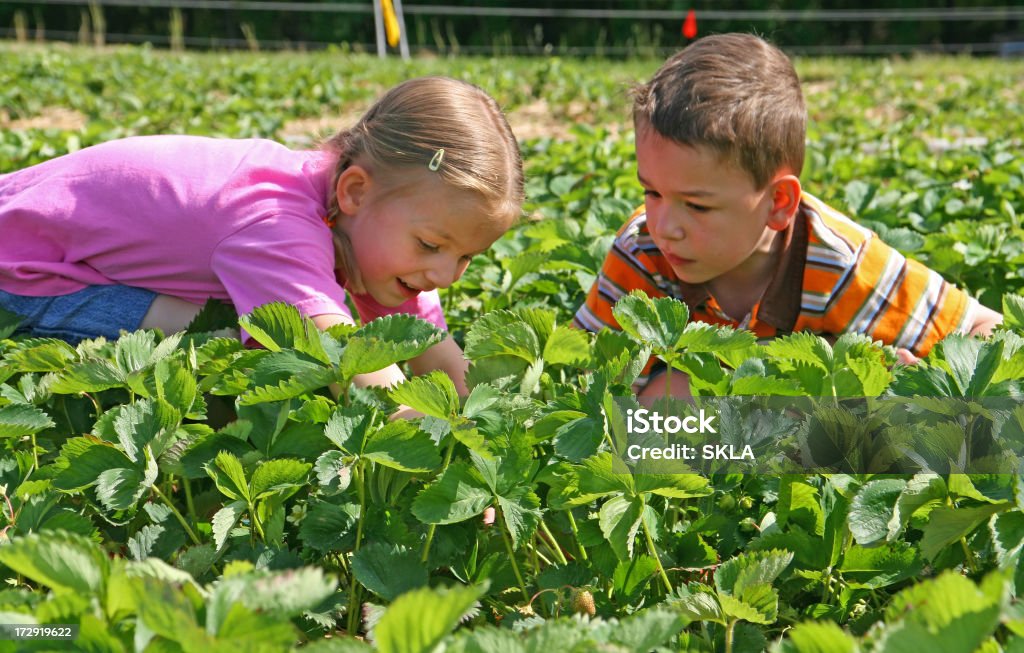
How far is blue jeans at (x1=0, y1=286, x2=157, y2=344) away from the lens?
7.70 ft

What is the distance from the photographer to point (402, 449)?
1.38 metres

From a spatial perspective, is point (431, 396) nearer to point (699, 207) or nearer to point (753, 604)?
point (753, 604)

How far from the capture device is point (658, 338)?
5.20 feet

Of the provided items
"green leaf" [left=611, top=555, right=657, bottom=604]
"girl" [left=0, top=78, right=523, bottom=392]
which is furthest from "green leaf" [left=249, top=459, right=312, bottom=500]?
"girl" [left=0, top=78, right=523, bottom=392]

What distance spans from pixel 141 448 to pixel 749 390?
87 centimetres

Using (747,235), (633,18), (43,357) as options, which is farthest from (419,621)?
(633,18)

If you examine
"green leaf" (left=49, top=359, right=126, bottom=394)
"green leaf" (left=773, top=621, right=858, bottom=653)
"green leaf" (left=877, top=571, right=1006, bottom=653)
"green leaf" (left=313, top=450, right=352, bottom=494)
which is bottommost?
"green leaf" (left=313, top=450, right=352, bottom=494)

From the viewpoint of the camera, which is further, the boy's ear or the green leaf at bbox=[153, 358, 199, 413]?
the boy's ear

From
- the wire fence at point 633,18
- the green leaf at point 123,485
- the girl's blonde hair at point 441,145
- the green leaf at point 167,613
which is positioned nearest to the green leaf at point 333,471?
the green leaf at point 123,485

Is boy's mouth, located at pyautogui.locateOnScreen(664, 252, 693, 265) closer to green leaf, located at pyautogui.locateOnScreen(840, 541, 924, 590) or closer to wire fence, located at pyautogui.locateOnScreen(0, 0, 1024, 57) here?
green leaf, located at pyautogui.locateOnScreen(840, 541, 924, 590)

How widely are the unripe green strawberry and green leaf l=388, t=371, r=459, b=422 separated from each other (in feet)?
0.95

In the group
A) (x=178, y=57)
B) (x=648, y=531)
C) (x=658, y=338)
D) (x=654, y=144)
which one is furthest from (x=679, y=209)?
(x=178, y=57)

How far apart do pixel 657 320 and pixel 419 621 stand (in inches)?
32.5

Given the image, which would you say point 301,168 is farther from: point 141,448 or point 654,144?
point 141,448
